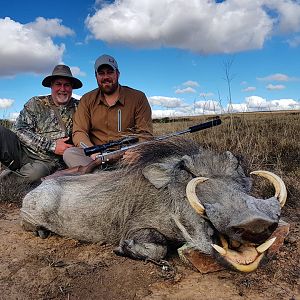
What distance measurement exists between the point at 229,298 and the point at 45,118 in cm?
412

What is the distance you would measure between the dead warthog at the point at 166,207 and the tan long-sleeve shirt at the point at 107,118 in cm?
135

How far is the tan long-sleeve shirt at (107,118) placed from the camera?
5379mm

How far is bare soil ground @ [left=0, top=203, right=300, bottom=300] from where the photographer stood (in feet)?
9.01

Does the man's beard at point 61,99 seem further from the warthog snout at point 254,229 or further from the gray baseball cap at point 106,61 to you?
the warthog snout at point 254,229

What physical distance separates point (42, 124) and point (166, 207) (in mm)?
3274

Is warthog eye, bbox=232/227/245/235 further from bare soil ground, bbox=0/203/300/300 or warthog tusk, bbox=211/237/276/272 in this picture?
bare soil ground, bbox=0/203/300/300

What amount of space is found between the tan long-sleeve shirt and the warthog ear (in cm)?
190

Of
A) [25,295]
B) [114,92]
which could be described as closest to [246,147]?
[114,92]

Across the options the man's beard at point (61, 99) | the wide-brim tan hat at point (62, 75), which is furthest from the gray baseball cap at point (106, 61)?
the man's beard at point (61, 99)

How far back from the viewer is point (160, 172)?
339 centimetres

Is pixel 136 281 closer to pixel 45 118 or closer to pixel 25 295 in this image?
pixel 25 295

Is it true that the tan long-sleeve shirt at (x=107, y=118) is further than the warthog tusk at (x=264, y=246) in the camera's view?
Yes

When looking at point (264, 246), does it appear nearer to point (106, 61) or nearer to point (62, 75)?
point (106, 61)

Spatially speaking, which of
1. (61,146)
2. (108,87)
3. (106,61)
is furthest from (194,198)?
(61,146)
